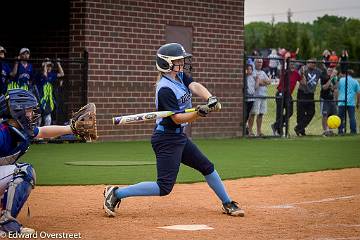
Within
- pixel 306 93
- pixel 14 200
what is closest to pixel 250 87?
pixel 306 93

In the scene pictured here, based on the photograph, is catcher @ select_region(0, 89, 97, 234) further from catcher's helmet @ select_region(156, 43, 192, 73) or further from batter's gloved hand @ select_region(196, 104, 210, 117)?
catcher's helmet @ select_region(156, 43, 192, 73)

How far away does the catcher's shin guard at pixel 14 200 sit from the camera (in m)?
8.19

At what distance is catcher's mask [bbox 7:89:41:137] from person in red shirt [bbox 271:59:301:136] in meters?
16.7

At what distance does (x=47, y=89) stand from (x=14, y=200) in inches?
488

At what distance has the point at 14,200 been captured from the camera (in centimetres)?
823

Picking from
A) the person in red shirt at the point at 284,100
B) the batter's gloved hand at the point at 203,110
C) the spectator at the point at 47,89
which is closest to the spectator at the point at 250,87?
the person in red shirt at the point at 284,100

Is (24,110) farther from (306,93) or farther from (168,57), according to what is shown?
(306,93)

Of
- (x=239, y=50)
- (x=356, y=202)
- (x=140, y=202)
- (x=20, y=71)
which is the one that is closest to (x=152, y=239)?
(x=140, y=202)

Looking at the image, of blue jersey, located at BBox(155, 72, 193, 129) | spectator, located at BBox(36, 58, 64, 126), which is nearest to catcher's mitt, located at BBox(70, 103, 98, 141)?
blue jersey, located at BBox(155, 72, 193, 129)

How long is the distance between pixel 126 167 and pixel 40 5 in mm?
8668

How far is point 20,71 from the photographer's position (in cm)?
1984

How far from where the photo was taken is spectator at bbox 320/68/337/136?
2650cm

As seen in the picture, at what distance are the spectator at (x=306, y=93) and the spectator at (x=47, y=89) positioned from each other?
8.43m

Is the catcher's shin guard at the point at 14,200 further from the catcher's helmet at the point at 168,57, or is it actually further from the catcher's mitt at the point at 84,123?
the catcher's helmet at the point at 168,57
